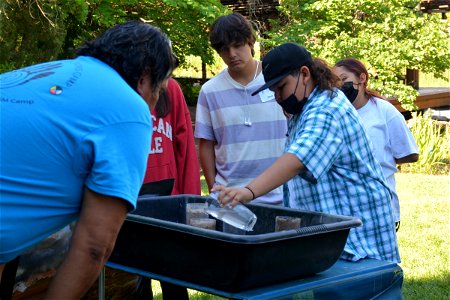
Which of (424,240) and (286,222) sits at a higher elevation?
(286,222)

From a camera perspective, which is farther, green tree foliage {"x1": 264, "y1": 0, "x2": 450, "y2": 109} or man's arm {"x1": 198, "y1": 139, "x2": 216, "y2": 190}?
green tree foliage {"x1": 264, "y1": 0, "x2": 450, "y2": 109}

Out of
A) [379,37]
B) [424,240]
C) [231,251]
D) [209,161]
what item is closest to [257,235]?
[231,251]

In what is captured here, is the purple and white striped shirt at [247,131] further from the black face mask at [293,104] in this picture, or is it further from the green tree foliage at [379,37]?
the green tree foliage at [379,37]

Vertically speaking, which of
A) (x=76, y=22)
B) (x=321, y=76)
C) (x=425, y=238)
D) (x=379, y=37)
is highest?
(x=76, y=22)

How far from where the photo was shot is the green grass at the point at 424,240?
19.2ft

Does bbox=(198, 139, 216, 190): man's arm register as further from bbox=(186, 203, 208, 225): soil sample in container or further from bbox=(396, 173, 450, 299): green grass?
bbox=(396, 173, 450, 299): green grass

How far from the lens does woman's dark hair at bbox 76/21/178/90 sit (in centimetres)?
215

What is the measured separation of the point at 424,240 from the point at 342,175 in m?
4.86

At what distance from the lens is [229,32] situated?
13.3ft

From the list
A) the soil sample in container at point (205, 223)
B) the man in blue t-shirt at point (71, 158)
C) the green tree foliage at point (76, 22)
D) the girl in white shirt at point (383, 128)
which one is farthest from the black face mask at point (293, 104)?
the green tree foliage at point (76, 22)

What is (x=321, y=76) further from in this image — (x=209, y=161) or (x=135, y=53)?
(x=209, y=161)

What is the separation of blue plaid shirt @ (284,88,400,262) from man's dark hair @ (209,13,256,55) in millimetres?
999

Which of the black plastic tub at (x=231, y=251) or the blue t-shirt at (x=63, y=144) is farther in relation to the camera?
the black plastic tub at (x=231, y=251)

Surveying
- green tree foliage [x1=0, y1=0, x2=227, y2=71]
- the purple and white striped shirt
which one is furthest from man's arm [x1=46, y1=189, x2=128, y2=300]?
green tree foliage [x1=0, y1=0, x2=227, y2=71]
